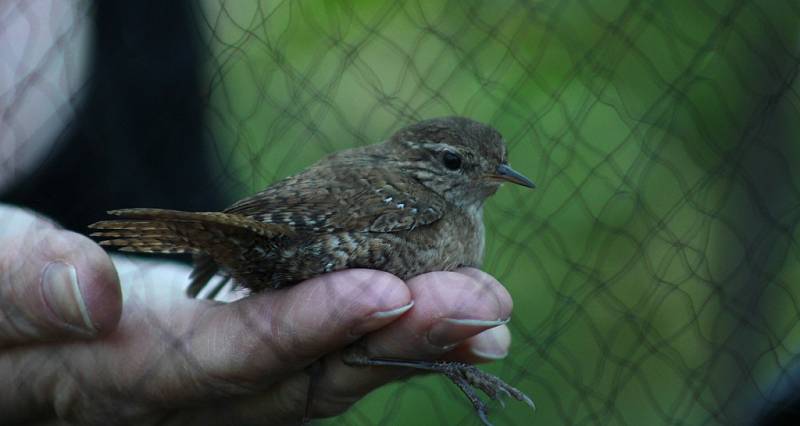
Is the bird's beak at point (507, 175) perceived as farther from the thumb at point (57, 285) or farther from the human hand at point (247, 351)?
the thumb at point (57, 285)

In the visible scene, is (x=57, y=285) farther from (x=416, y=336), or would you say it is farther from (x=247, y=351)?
(x=416, y=336)

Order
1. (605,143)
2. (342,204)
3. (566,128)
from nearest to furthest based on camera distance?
(342,204) → (566,128) → (605,143)

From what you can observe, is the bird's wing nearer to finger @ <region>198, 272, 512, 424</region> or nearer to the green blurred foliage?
the green blurred foliage

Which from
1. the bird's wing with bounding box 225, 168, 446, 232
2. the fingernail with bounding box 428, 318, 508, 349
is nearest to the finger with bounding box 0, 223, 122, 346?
the bird's wing with bounding box 225, 168, 446, 232

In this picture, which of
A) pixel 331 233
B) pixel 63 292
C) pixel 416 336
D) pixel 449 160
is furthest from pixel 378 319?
pixel 449 160

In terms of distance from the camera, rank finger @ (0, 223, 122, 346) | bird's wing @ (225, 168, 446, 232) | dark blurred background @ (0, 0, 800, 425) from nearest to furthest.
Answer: finger @ (0, 223, 122, 346) < bird's wing @ (225, 168, 446, 232) < dark blurred background @ (0, 0, 800, 425)
